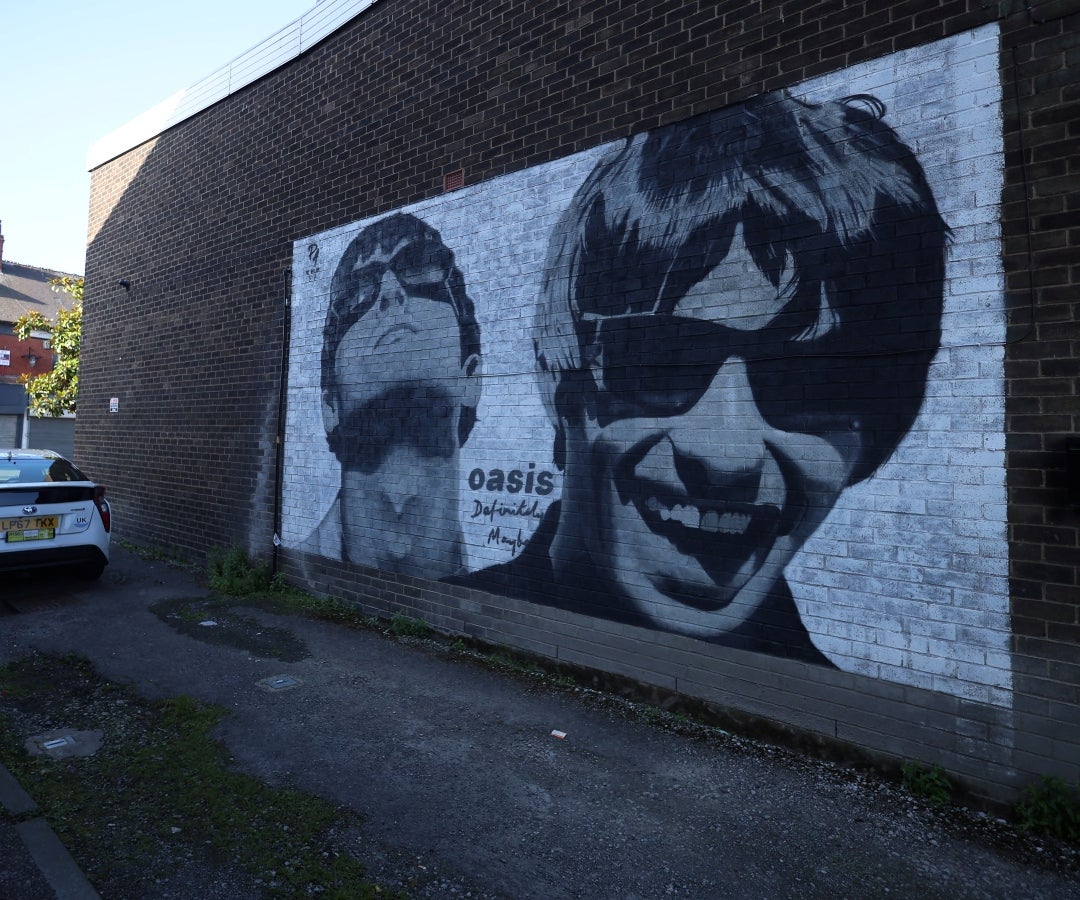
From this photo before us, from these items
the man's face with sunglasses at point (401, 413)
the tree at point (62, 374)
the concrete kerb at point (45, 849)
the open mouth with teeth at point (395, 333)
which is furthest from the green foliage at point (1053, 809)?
the tree at point (62, 374)

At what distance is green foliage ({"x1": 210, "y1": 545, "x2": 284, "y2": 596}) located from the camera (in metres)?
8.18

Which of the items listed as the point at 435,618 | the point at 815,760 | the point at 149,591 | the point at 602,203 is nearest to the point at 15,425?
the point at 149,591

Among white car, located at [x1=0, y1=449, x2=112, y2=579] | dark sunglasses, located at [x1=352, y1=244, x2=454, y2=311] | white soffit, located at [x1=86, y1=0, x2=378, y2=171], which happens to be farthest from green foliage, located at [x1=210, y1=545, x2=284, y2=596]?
white soffit, located at [x1=86, y1=0, x2=378, y2=171]

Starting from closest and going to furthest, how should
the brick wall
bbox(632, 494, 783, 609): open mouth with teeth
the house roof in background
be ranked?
the brick wall
bbox(632, 494, 783, 609): open mouth with teeth
the house roof in background

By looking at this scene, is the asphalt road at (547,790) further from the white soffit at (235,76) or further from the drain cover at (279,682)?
the white soffit at (235,76)

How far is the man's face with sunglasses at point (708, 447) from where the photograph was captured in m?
4.38

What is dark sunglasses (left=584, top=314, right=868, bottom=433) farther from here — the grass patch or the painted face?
the grass patch

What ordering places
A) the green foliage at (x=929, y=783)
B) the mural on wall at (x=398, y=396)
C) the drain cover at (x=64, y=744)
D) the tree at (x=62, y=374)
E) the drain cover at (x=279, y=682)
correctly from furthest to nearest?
the tree at (x=62, y=374) → the mural on wall at (x=398, y=396) → the drain cover at (x=279, y=682) → the drain cover at (x=64, y=744) → the green foliage at (x=929, y=783)

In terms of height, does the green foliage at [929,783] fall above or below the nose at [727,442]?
below

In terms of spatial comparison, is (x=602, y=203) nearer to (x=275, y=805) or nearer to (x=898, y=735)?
(x=898, y=735)

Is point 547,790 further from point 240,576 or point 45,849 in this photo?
point 240,576

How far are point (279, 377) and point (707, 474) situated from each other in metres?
5.84

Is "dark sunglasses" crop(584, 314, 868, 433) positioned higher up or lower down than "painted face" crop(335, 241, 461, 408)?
lower down

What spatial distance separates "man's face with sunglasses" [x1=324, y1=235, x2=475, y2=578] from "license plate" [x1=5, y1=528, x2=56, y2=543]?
3.15 metres
